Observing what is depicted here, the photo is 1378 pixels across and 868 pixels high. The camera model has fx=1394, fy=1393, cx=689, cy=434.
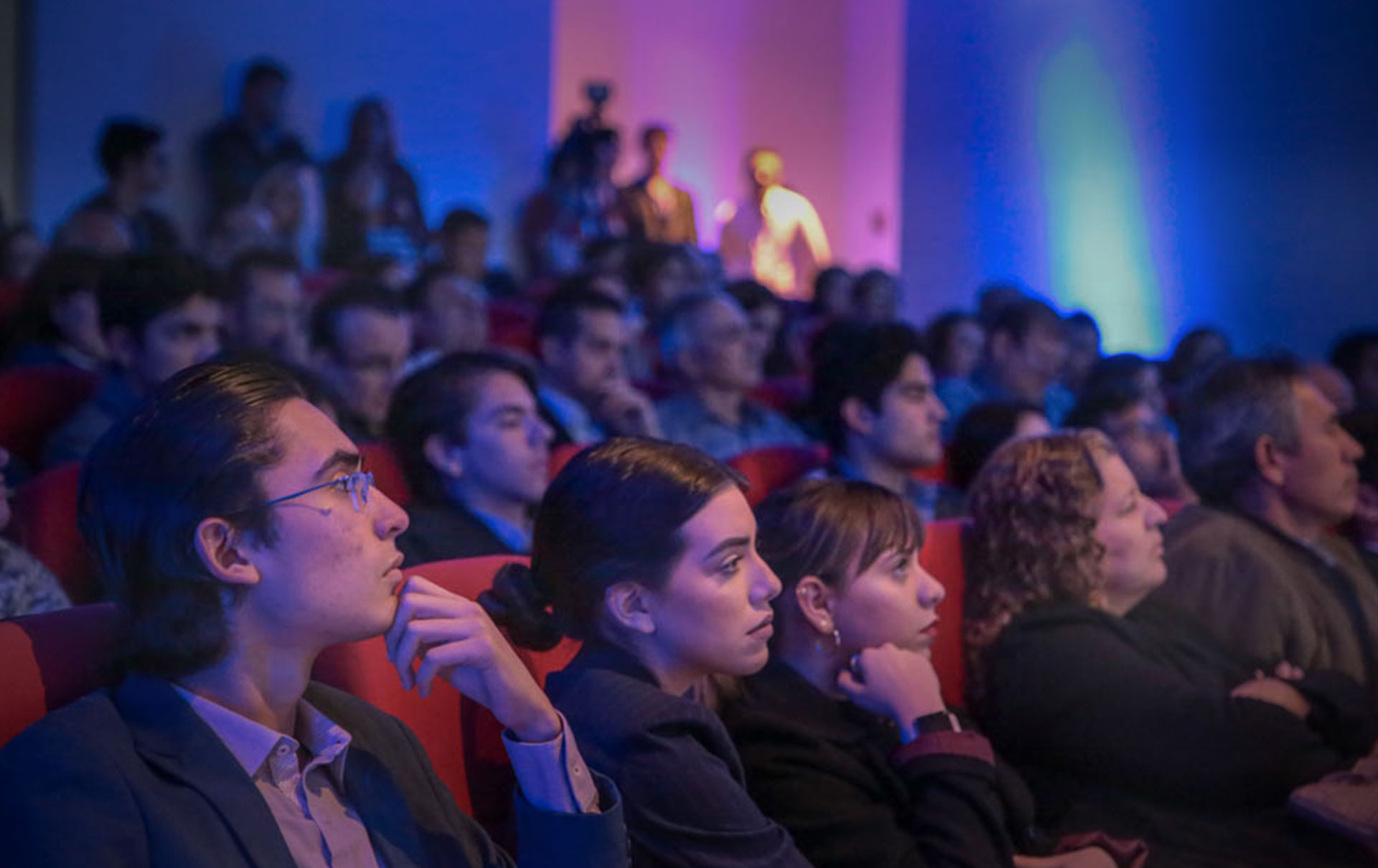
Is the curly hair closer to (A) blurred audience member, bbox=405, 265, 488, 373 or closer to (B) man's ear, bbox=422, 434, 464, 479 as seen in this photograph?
(B) man's ear, bbox=422, 434, 464, 479

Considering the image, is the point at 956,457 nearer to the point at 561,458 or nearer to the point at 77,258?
the point at 561,458

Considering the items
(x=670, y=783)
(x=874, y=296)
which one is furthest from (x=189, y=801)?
(x=874, y=296)

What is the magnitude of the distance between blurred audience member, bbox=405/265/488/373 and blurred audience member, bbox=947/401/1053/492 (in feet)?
5.08

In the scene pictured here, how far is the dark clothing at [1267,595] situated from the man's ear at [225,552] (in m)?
1.64

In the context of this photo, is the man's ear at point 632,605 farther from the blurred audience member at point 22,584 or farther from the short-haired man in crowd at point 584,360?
the short-haired man in crowd at point 584,360

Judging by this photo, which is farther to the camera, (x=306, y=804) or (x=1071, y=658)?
(x=1071, y=658)

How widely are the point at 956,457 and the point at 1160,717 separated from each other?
1637 millimetres

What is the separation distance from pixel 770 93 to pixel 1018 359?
6.90 meters

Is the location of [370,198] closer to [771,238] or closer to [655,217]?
[655,217]

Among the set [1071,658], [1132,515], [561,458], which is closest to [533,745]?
[1071,658]

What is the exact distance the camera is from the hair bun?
1.57 m

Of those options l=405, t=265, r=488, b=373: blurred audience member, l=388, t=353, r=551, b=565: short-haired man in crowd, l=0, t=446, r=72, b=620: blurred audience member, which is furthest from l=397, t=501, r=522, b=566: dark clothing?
l=405, t=265, r=488, b=373: blurred audience member

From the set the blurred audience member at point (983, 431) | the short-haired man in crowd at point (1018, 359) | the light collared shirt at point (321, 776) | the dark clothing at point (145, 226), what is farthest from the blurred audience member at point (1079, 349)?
the light collared shirt at point (321, 776)

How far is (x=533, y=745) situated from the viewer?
1.26 metres
